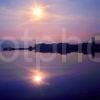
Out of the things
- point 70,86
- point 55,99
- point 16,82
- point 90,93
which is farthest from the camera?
point 16,82

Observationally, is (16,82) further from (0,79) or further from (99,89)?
(99,89)

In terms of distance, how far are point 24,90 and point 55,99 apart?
9.25ft

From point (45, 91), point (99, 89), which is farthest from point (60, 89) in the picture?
point (99, 89)

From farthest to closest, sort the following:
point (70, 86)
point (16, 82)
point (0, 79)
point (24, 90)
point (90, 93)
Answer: point (0, 79) → point (16, 82) → point (70, 86) → point (24, 90) → point (90, 93)

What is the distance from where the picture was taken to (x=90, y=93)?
46.2 ft

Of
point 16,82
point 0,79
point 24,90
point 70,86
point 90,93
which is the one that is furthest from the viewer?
point 0,79

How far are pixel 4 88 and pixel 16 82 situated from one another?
6.55 ft

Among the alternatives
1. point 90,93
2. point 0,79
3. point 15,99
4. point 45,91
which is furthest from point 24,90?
point 0,79

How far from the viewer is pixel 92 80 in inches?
724

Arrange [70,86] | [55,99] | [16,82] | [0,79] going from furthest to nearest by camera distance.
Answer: [0,79]
[16,82]
[70,86]
[55,99]

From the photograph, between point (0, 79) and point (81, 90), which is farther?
point (0, 79)

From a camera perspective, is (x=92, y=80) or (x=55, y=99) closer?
(x=55, y=99)

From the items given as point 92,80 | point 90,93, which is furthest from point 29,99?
point 92,80

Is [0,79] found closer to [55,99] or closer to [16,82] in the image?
[16,82]
